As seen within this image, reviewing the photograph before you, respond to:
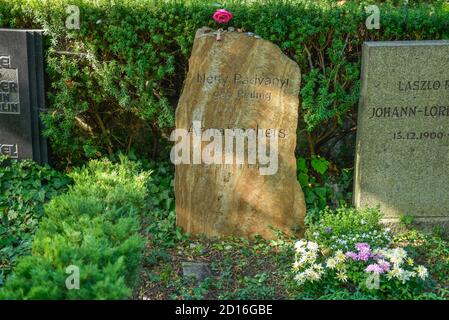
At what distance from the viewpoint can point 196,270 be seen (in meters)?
5.23

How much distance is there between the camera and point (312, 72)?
19.7ft

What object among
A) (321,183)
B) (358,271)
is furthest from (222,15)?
(358,271)

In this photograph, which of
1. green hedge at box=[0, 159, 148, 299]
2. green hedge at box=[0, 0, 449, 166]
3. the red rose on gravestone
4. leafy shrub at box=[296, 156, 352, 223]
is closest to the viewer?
green hedge at box=[0, 159, 148, 299]

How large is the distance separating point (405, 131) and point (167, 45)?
7.21 ft

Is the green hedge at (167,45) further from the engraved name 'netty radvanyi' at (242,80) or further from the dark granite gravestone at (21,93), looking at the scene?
the engraved name 'netty radvanyi' at (242,80)

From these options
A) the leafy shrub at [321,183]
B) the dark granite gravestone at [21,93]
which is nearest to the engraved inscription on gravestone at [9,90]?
the dark granite gravestone at [21,93]

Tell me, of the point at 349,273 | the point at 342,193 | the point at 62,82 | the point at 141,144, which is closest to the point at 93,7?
the point at 62,82

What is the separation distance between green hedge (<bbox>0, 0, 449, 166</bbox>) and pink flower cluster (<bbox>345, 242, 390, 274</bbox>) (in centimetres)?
163

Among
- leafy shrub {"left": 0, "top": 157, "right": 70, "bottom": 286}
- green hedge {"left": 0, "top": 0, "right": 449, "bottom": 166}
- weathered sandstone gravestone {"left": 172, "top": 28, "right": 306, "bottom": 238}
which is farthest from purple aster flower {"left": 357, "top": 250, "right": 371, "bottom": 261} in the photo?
leafy shrub {"left": 0, "top": 157, "right": 70, "bottom": 286}

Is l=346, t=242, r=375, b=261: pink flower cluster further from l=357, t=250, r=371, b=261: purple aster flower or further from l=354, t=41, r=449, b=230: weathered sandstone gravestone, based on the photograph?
l=354, t=41, r=449, b=230: weathered sandstone gravestone

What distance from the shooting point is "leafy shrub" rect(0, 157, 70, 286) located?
218 inches

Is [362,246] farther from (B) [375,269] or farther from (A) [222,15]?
(A) [222,15]
